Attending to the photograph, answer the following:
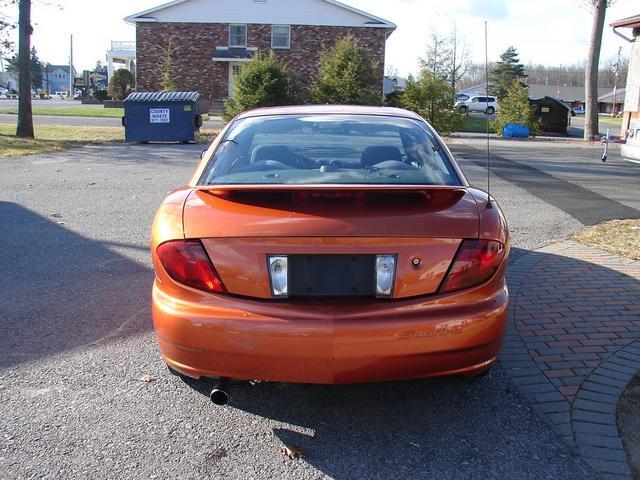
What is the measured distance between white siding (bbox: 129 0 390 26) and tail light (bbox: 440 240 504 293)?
36566 mm

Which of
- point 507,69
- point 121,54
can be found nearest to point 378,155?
point 121,54

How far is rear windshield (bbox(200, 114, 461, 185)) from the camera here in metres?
3.42

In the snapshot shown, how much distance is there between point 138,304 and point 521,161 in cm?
1320

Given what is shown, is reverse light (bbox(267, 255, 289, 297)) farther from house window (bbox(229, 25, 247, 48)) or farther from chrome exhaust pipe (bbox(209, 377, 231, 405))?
house window (bbox(229, 25, 247, 48))

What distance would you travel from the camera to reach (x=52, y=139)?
19.3 metres

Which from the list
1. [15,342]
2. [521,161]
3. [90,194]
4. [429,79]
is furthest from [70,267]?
[429,79]

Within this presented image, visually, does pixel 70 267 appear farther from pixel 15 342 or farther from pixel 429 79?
pixel 429 79

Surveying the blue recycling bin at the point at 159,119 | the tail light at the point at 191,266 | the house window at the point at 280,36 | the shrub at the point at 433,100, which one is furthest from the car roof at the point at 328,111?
the house window at the point at 280,36

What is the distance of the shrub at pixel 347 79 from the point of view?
25859mm

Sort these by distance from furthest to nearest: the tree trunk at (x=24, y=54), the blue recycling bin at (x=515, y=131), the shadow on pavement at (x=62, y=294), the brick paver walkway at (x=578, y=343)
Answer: the blue recycling bin at (x=515, y=131), the tree trunk at (x=24, y=54), the shadow on pavement at (x=62, y=294), the brick paver walkway at (x=578, y=343)

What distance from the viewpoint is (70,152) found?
633 inches

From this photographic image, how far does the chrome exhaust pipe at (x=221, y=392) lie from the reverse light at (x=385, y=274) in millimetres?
809

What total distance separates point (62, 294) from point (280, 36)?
35.8 metres

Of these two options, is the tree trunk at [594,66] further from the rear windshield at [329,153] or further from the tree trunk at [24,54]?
the rear windshield at [329,153]
